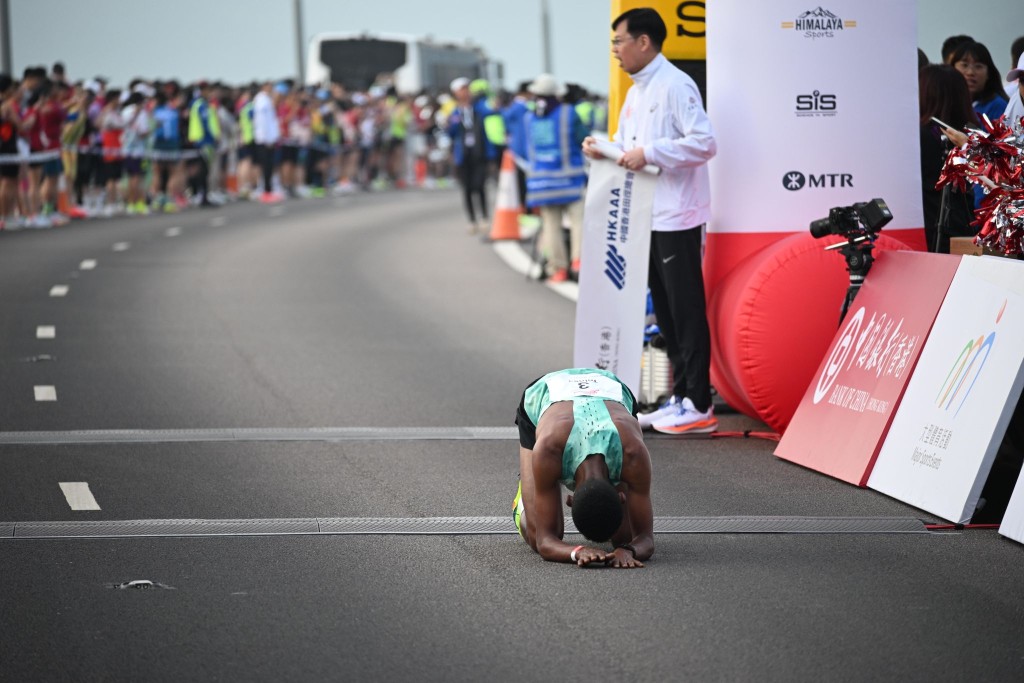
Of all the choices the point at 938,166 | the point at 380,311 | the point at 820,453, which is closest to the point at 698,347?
the point at 820,453

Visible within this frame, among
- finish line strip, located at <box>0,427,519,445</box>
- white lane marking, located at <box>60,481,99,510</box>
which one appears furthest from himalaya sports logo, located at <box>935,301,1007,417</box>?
white lane marking, located at <box>60,481,99,510</box>

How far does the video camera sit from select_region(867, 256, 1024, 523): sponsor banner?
26.5 inches

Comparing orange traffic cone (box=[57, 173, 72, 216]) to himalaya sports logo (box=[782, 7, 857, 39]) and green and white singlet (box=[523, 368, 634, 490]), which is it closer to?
himalaya sports logo (box=[782, 7, 857, 39])

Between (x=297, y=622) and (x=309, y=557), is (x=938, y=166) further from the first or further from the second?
(x=297, y=622)

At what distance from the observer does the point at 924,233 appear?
9.17 m

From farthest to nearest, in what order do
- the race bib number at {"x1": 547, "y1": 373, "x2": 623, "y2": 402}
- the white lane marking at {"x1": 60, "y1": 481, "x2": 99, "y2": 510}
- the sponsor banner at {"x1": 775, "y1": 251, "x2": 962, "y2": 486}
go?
1. the sponsor banner at {"x1": 775, "y1": 251, "x2": 962, "y2": 486}
2. the white lane marking at {"x1": 60, "y1": 481, "x2": 99, "y2": 510}
3. the race bib number at {"x1": 547, "y1": 373, "x2": 623, "y2": 402}

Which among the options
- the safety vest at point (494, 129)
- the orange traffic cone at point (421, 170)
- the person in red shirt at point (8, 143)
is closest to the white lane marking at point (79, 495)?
the person in red shirt at point (8, 143)

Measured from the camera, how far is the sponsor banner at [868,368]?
771 cm

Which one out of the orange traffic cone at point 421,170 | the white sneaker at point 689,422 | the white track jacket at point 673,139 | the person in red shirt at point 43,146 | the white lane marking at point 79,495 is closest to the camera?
the white lane marking at point 79,495

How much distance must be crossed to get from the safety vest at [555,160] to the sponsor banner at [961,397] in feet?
32.8

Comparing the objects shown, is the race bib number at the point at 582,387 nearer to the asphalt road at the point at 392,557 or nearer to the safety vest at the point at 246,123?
the asphalt road at the point at 392,557

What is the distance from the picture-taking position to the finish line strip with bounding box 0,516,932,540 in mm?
6801

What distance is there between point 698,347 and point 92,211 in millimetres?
19109

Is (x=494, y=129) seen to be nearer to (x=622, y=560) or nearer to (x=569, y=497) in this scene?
(x=622, y=560)
